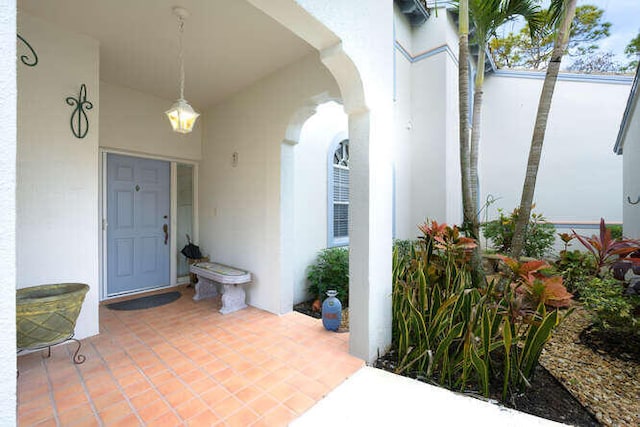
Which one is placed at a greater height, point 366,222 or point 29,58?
point 29,58

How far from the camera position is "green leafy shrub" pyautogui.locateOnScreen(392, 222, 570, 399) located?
76.2 inches

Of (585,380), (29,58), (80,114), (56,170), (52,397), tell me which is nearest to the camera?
(52,397)

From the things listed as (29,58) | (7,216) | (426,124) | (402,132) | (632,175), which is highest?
(426,124)

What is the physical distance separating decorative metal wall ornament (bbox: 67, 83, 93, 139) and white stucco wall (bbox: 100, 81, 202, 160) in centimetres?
105

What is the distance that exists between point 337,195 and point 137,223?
3242 mm

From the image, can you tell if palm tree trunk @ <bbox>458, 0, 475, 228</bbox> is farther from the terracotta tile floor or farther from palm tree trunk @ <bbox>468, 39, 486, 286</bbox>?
the terracotta tile floor

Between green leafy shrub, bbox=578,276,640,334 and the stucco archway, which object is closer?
green leafy shrub, bbox=578,276,640,334

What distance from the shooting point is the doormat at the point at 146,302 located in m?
3.75

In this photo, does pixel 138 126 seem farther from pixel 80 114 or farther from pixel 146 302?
pixel 146 302

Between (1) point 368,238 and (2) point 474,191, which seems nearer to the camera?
(1) point 368,238

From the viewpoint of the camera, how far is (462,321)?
221cm

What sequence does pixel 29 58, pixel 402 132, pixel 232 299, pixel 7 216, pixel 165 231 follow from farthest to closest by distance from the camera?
pixel 402 132
pixel 165 231
pixel 232 299
pixel 29 58
pixel 7 216

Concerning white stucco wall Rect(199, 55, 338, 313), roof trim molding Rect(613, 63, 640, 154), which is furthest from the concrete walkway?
roof trim molding Rect(613, 63, 640, 154)

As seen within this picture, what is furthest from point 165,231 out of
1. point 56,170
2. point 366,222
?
point 366,222
